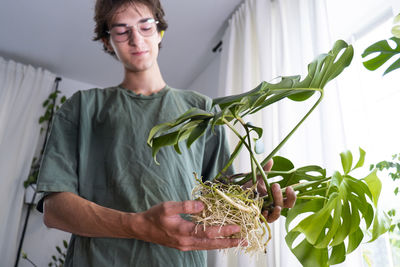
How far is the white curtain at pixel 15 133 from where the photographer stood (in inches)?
101

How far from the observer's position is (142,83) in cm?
93

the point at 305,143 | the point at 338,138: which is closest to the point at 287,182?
the point at 338,138

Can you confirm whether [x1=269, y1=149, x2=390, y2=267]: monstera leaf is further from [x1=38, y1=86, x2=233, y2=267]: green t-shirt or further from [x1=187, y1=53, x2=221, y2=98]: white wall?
[x1=187, y1=53, x2=221, y2=98]: white wall

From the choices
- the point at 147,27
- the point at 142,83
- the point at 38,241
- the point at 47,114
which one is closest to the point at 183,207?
the point at 142,83

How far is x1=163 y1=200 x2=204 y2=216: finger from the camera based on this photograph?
1.56ft

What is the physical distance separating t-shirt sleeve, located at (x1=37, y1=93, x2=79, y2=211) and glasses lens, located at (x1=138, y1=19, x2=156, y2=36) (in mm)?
275

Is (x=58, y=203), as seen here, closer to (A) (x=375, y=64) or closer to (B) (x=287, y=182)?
(B) (x=287, y=182)

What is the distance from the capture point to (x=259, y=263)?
139 centimetres

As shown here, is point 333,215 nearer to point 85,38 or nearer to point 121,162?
point 121,162

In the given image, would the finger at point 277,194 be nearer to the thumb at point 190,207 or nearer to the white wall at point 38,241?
the thumb at point 190,207

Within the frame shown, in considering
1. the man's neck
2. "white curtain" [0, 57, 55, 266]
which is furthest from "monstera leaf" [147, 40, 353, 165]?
"white curtain" [0, 57, 55, 266]

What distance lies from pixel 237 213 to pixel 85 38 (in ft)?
8.13

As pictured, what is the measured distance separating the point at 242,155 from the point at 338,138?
22.3 inches

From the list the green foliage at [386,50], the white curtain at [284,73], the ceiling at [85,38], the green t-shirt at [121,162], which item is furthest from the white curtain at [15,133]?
the green foliage at [386,50]
